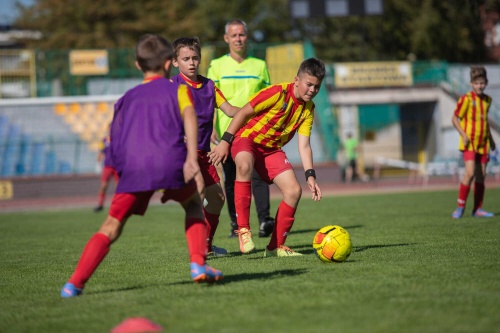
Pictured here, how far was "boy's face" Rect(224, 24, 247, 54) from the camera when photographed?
31.2 ft

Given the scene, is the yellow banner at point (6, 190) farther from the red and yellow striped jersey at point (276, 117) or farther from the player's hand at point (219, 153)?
the player's hand at point (219, 153)

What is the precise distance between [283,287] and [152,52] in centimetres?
190

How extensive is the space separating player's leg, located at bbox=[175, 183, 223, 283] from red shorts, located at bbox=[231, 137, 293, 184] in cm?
201

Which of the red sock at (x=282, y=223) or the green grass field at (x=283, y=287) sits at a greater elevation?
the red sock at (x=282, y=223)

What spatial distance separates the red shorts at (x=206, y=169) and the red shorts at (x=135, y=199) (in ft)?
6.63

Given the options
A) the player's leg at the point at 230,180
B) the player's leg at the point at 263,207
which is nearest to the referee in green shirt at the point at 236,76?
the player's leg at the point at 230,180

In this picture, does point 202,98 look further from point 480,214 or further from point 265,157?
point 480,214

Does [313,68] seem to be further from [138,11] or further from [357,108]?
[138,11]

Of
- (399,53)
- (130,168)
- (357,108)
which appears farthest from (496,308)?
(399,53)

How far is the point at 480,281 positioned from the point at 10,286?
377 cm

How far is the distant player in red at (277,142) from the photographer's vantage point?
24.5 ft

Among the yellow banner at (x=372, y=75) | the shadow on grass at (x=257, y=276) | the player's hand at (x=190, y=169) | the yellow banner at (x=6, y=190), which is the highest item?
the yellow banner at (x=372, y=75)

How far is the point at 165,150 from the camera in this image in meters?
5.55

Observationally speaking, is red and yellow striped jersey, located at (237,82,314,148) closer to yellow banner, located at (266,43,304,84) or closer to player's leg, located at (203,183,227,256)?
player's leg, located at (203,183,227,256)
